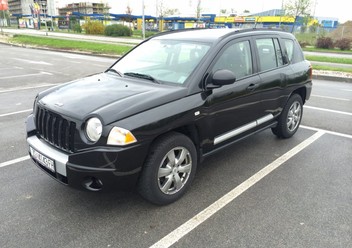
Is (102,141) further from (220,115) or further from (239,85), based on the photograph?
(239,85)

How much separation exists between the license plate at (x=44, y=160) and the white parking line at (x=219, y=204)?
1.24 m

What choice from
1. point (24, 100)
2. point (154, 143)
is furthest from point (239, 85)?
point (24, 100)

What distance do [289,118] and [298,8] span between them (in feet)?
114

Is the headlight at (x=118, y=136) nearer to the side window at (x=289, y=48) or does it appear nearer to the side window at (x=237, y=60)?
the side window at (x=237, y=60)

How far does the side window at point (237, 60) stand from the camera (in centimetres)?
389

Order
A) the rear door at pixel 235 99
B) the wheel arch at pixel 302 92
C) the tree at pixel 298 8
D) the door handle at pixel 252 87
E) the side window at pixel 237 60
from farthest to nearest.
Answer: the tree at pixel 298 8 → the wheel arch at pixel 302 92 → the door handle at pixel 252 87 → the side window at pixel 237 60 → the rear door at pixel 235 99

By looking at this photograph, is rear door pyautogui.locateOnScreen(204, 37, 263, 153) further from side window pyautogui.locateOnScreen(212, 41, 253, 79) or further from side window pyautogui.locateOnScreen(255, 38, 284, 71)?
side window pyautogui.locateOnScreen(255, 38, 284, 71)

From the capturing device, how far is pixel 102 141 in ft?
9.33

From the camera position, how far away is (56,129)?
10.3 feet

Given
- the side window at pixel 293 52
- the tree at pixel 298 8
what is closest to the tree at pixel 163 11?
the tree at pixel 298 8

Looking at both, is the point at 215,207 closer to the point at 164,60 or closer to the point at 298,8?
Result: the point at 164,60

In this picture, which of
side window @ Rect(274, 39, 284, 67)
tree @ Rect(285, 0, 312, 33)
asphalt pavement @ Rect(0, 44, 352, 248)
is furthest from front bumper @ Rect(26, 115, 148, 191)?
tree @ Rect(285, 0, 312, 33)

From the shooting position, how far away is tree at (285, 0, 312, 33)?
35.3 m

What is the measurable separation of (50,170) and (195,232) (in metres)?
1.54
